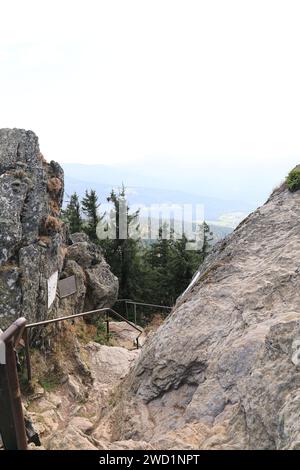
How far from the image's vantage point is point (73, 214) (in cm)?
3862

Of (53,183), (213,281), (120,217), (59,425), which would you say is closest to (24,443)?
(213,281)

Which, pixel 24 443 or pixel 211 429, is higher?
pixel 24 443

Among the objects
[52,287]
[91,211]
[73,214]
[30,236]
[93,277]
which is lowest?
[93,277]

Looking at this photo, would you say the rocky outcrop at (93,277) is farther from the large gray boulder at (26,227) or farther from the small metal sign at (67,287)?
the large gray boulder at (26,227)

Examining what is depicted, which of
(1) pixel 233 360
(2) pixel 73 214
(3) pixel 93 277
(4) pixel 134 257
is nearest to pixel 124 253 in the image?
(4) pixel 134 257

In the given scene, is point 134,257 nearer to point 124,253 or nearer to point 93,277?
point 124,253

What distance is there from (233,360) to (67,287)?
11075mm

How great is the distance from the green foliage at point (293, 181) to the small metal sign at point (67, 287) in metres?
9.03

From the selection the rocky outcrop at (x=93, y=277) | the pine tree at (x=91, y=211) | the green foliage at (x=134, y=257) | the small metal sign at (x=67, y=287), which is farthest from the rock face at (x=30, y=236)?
the pine tree at (x=91, y=211)

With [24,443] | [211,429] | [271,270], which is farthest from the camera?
[271,270]

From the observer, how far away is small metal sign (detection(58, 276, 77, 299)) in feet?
48.8
